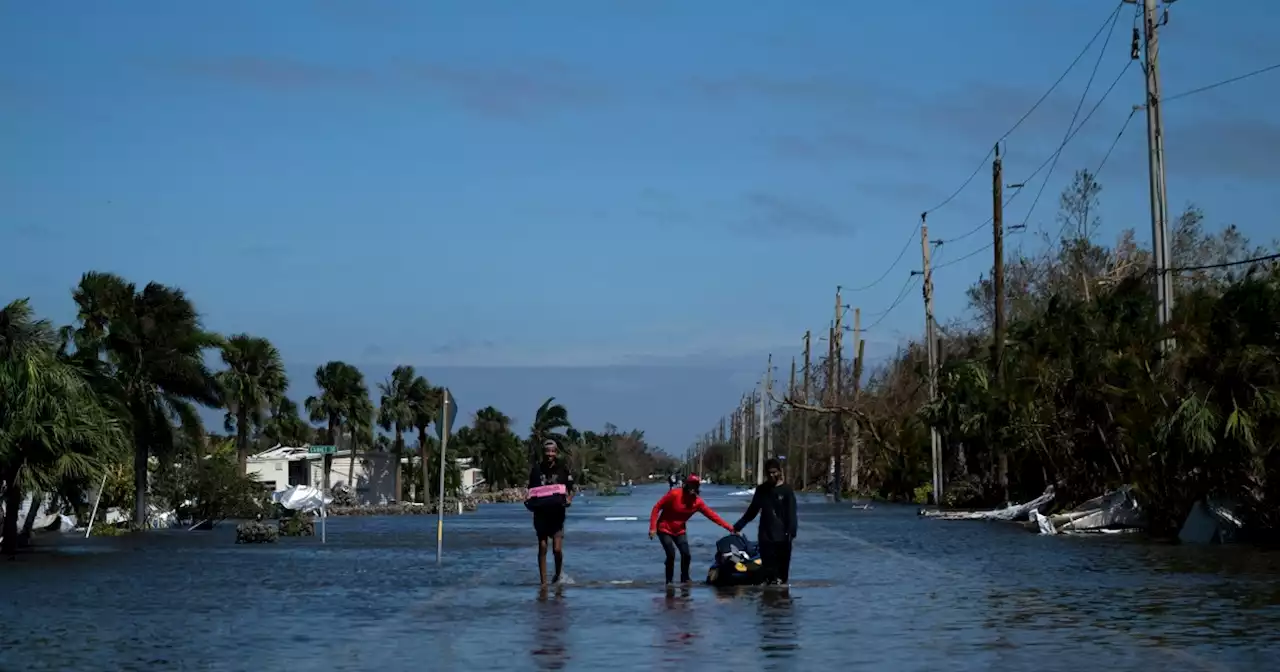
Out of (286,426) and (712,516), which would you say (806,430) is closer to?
(286,426)

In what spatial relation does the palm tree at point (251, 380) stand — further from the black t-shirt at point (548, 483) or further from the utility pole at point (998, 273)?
the black t-shirt at point (548, 483)

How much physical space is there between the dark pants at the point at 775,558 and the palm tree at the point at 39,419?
48.3 ft

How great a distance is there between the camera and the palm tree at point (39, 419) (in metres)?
30.8

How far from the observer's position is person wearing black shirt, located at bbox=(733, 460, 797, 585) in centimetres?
Result: 2100

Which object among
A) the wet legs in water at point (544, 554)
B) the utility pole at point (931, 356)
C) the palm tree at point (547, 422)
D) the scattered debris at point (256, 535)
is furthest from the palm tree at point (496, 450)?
the wet legs in water at point (544, 554)

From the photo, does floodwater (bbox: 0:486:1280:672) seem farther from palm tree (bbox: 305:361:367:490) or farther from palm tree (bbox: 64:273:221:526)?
palm tree (bbox: 305:361:367:490)

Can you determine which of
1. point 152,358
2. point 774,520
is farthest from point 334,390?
point 774,520

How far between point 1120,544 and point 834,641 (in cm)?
2061

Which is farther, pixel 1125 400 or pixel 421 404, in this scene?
pixel 421 404

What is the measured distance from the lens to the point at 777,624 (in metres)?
16.9

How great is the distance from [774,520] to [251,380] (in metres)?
64.4

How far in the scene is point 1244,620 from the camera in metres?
16.9

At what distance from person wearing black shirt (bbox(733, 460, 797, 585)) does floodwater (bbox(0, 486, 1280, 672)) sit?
0.42m

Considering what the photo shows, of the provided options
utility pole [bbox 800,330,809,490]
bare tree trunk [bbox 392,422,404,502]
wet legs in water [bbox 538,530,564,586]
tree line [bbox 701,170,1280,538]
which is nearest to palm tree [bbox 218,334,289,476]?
bare tree trunk [bbox 392,422,404,502]
